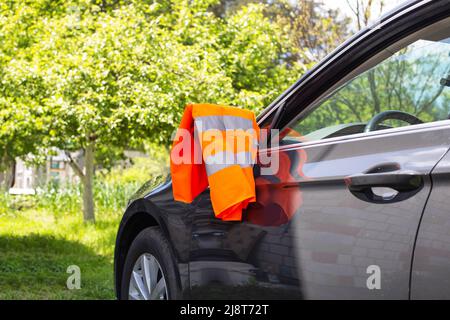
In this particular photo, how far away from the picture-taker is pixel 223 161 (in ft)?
8.43

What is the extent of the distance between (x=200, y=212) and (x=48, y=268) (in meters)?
5.66

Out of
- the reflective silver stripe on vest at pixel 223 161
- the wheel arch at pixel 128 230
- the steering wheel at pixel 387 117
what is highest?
the steering wheel at pixel 387 117

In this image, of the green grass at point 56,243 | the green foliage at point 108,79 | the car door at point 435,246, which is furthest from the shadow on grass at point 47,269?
the car door at point 435,246

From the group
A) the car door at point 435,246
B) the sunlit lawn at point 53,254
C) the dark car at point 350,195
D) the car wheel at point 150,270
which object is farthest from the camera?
the sunlit lawn at point 53,254

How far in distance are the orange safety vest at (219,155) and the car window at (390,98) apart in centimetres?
19

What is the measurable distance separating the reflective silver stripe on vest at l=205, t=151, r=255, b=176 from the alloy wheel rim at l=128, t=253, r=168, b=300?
29.5 inches

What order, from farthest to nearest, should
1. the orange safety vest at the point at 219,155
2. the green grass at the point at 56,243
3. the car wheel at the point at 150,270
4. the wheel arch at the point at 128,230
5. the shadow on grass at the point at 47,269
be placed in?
the green grass at the point at 56,243 < the shadow on grass at the point at 47,269 < the wheel arch at the point at 128,230 < the car wheel at the point at 150,270 < the orange safety vest at the point at 219,155

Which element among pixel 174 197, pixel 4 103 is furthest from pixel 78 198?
pixel 174 197

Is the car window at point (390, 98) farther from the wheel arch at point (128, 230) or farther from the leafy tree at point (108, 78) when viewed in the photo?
the leafy tree at point (108, 78)

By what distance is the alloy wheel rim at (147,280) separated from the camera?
3.15 meters

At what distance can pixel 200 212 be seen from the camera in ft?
9.30

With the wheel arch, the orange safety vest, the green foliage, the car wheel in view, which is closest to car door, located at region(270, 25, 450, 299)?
the orange safety vest

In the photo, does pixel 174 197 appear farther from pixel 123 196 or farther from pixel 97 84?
pixel 123 196

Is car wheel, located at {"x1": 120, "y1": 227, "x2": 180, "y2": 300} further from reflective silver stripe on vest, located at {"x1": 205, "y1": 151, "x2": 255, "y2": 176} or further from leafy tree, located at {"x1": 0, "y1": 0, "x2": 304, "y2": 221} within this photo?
leafy tree, located at {"x1": 0, "y1": 0, "x2": 304, "y2": 221}
